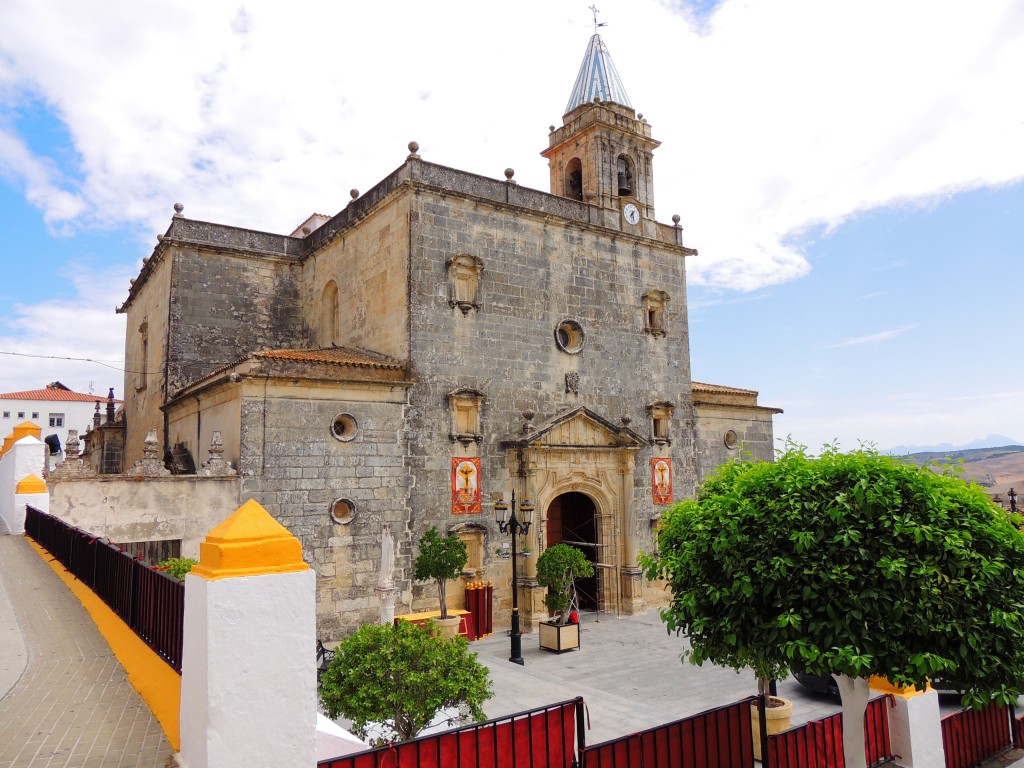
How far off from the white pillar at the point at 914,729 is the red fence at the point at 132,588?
27.7 feet

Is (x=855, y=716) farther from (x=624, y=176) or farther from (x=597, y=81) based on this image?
(x=597, y=81)

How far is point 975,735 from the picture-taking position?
10.0 meters

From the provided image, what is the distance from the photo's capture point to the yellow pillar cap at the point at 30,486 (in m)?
16.4

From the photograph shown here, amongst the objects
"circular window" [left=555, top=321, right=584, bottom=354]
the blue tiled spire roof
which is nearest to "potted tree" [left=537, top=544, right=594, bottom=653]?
"circular window" [left=555, top=321, right=584, bottom=354]

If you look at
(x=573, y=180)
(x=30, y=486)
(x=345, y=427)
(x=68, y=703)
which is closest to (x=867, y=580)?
(x=68, y=703)

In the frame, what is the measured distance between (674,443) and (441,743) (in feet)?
57.1

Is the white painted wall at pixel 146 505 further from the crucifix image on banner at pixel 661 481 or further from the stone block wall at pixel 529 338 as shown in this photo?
the crucifix image on banner at pixel 661 481

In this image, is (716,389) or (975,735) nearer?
(975,735)

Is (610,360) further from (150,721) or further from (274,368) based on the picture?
(150,721)

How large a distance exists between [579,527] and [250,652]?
57.0ft

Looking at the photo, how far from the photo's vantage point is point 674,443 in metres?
22.2

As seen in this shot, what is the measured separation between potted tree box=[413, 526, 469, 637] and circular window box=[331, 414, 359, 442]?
9.44ft

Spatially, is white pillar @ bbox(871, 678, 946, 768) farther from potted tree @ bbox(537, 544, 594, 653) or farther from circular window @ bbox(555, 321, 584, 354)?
circular window @ bbox(555, 321, 584, 354)

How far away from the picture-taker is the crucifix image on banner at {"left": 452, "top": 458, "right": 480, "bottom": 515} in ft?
58.2
